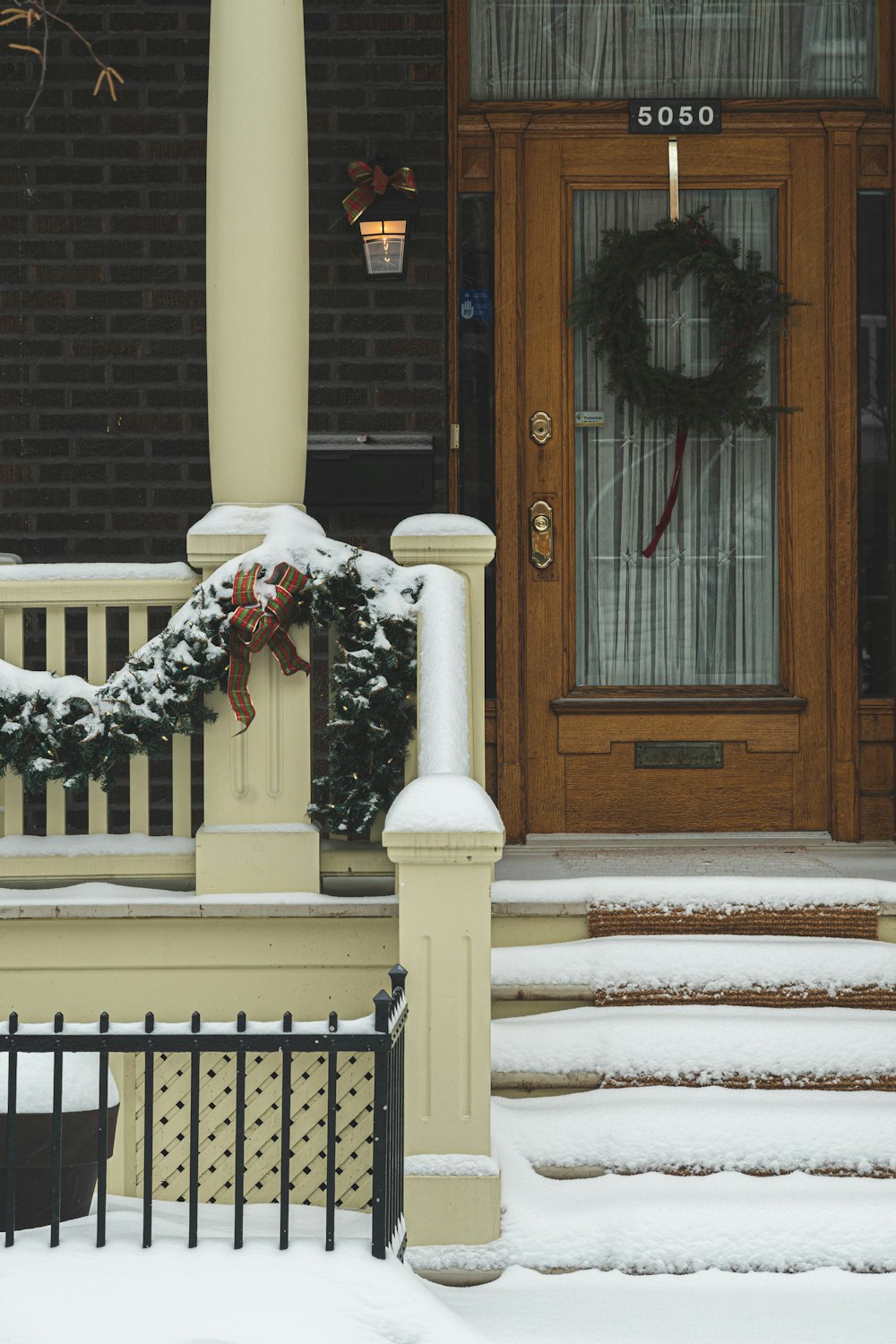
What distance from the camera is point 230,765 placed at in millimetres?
4219

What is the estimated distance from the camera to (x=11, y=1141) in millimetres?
3025

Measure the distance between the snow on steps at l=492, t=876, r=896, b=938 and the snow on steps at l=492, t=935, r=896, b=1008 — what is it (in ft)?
0.50

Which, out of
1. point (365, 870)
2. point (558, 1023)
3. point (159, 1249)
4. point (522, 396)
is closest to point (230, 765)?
point (365, 870)

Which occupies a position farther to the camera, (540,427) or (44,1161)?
(540,427)

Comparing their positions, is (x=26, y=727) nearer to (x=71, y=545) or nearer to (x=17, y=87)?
(x=71, y=545)

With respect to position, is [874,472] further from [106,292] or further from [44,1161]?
[44,1161]

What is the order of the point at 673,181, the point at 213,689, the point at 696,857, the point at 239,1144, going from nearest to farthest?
1. the point at 239,1144
2. the point at 213,689
3. the point at 696,857
4. the point at 673,181

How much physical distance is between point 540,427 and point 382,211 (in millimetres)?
1046

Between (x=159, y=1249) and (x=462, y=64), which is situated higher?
(x=462, y=64)

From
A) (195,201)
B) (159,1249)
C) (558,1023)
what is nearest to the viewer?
(159,1249)

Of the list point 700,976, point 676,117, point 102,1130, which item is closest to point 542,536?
point 676,117

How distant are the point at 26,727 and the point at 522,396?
2.60m

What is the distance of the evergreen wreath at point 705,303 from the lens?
5.73 m

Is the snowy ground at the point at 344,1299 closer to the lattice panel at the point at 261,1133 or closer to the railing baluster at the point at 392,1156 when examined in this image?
the railing baluster at the point at 392,1156
